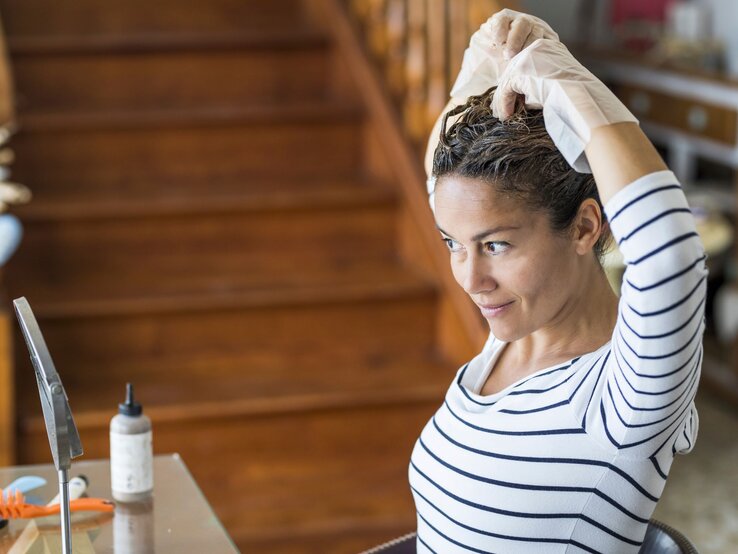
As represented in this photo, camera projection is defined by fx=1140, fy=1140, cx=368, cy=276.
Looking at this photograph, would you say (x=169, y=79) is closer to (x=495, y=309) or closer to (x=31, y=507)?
(x=31, y=507)

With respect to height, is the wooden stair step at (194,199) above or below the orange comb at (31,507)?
below

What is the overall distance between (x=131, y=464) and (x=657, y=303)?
87 centimetres

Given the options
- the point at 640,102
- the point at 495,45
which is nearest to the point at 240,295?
the point at 495,45

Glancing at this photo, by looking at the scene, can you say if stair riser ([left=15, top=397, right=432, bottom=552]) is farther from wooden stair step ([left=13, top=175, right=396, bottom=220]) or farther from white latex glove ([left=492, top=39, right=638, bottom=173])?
white latex glove ([left=492, top=39, right=638, bottom=173])

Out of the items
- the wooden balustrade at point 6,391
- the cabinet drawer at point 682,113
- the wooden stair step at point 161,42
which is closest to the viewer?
the wooden balustrade at point 6,391

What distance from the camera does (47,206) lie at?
305cm

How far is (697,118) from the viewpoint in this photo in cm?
430

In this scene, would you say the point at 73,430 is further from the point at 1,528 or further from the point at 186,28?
the point at 186,28

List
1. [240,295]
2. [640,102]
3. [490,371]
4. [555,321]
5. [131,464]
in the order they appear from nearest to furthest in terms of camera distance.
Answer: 1. [555,321]
2. [490,371]
3. [131,464]
4. [240,295]
5. [640,102]

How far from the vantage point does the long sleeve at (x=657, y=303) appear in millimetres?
1057

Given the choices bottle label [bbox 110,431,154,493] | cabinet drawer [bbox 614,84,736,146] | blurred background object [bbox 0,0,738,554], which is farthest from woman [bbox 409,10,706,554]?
cabinet drawer [bbox 614,84,736,146]

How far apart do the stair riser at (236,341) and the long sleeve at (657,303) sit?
177cm

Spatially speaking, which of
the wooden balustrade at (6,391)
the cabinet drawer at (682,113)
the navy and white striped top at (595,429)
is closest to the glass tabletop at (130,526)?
the navy and white striped top at (595,429)

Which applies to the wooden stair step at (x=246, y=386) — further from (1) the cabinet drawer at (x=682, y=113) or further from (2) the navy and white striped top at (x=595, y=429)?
(1) the cabinet drawer at (x=682, y=113)
